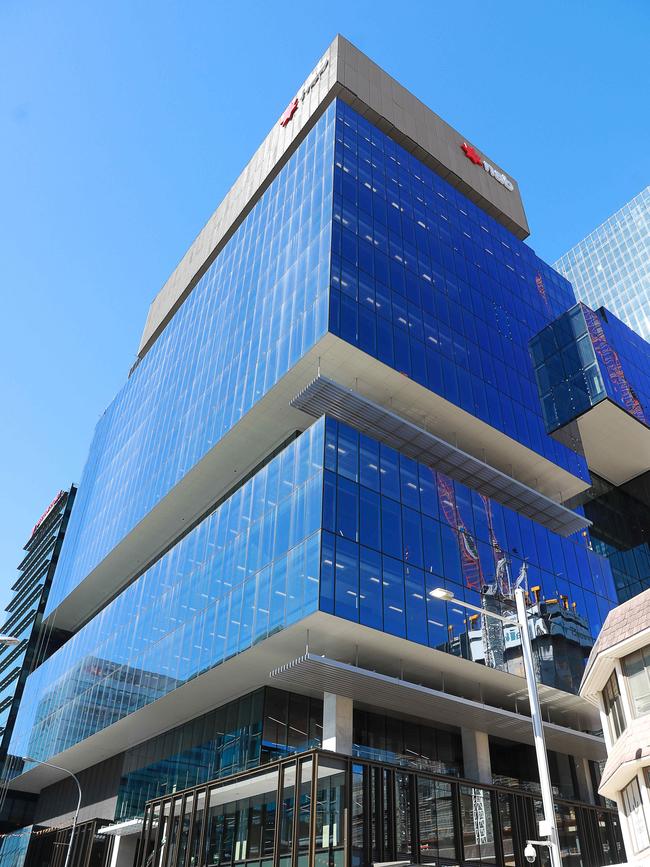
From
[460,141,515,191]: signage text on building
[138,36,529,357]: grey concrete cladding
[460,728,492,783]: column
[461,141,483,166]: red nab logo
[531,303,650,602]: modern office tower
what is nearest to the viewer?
[460,728,492,783]: column

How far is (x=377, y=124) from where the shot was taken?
5859 centimetres

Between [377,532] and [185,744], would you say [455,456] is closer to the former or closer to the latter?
[377,532]

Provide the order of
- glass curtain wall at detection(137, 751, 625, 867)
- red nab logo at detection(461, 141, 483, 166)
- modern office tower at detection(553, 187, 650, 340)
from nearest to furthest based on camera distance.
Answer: glass curtain wall at detection(137, 751, 625, 867) < red nab logo at detection(461, 141, 483, 166) < modern office tower at detection(553, 187, 650, 340)

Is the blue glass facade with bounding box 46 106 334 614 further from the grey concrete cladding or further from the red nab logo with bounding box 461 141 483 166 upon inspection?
the red nab logo with bounding box 461 141 483 166

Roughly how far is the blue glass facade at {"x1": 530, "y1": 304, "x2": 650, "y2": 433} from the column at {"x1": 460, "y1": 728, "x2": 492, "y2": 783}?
21.6 metres

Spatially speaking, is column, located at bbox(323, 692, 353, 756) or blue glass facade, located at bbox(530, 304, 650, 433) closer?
column, located at bbox(323, 692, 353, 756)

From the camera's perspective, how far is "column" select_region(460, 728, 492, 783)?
3844cm

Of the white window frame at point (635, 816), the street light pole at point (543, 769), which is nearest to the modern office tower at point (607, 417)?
the white window frame at point (635, 816)

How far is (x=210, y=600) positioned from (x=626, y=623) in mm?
23258

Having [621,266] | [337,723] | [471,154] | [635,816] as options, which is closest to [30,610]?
[337,723]

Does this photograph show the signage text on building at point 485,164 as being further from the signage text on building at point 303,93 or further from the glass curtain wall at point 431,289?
the signage text on building at point 303,93

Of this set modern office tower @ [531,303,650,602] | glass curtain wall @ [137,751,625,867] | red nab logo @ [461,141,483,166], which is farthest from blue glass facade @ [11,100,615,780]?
red nab logo @ [461,141,483,166]

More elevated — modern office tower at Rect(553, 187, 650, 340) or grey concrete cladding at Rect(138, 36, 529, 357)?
modern office tower at Rect(553, 187, 650, 340)

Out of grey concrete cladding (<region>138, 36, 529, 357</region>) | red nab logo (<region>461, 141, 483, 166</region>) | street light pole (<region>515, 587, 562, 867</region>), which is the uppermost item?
red nab logo (<region>461, 141, 483, 166</region>)
